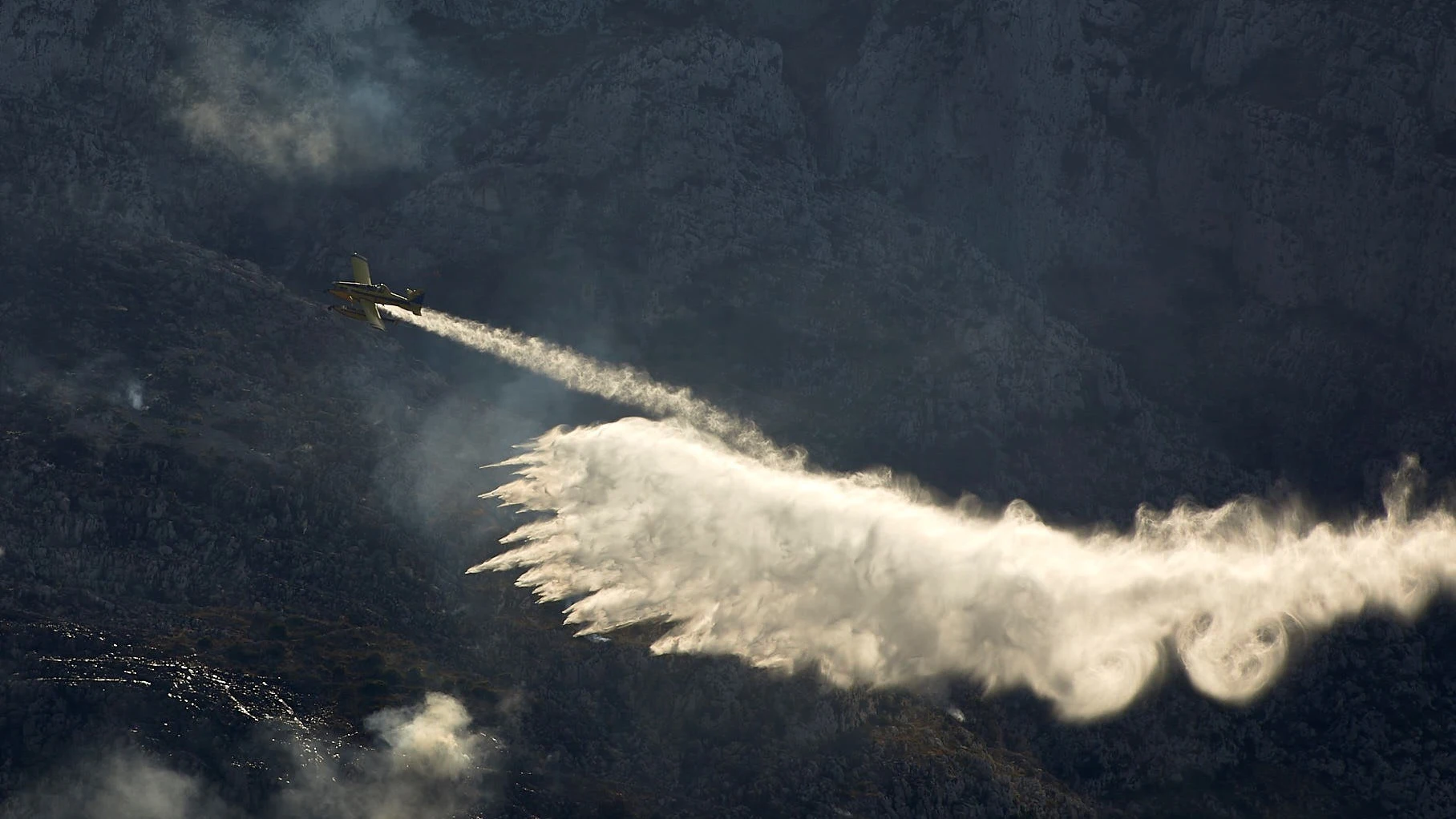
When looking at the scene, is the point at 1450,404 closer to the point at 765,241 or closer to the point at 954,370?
the point at 954,370

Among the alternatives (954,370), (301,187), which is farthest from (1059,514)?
(301,187)

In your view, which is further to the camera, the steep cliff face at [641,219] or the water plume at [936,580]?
the steep cliff face at [641,219]

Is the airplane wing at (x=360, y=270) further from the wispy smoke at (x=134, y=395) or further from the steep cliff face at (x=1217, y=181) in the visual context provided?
the steep cliff face at (x=1217, y=181)

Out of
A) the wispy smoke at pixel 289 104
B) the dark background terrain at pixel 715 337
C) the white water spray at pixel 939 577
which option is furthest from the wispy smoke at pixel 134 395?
the wispy smoke at pixel 289 104

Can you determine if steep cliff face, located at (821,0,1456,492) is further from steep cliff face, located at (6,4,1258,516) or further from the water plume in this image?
the water plume

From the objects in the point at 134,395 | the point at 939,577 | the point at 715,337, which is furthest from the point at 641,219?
the point at 134,395

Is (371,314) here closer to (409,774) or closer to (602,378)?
(602,378)
